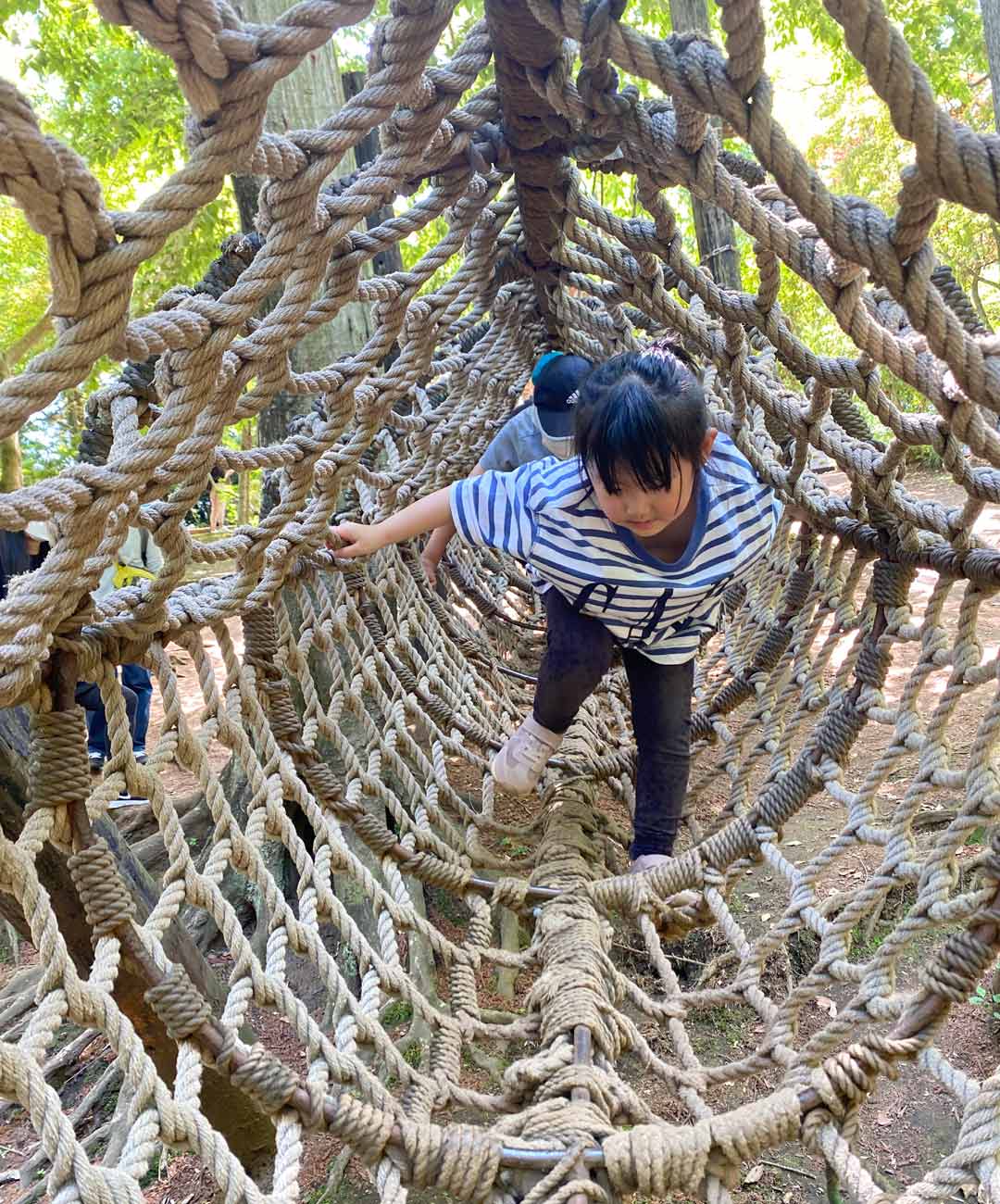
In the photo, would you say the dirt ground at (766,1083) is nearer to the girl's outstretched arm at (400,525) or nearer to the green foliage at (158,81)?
the girl's outstretched arm at (400,525)

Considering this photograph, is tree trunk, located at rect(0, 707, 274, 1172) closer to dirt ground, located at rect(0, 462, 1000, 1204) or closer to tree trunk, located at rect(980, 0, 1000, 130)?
dirt ground, located at rect(0, 462, 1000, 1204)

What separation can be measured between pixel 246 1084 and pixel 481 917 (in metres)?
0.48

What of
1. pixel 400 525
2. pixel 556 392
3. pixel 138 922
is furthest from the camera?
pixel 556 392

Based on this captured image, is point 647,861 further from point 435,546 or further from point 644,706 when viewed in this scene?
point 435,546

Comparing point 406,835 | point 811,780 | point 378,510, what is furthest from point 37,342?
point 811,780

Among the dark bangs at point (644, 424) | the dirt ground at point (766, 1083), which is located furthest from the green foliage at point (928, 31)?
the dark bangs at point (644, 424)

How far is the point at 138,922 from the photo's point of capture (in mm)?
1176

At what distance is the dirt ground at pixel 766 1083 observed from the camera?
4.39ft

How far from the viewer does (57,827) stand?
83 cm

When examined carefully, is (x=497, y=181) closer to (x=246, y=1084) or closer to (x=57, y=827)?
(x=57, y=827)

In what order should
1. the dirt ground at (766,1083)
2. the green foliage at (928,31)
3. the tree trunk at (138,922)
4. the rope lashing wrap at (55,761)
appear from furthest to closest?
the green foliage at (928,31) → the dirt ground at (766,1083) → the tree trunk at (138,922) → the rope lashing wrap at (55,761)

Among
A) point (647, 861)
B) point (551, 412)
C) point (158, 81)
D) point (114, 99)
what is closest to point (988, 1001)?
point (647, 861)

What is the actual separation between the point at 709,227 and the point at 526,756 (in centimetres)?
210

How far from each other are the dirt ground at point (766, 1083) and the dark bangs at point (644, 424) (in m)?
0.68
